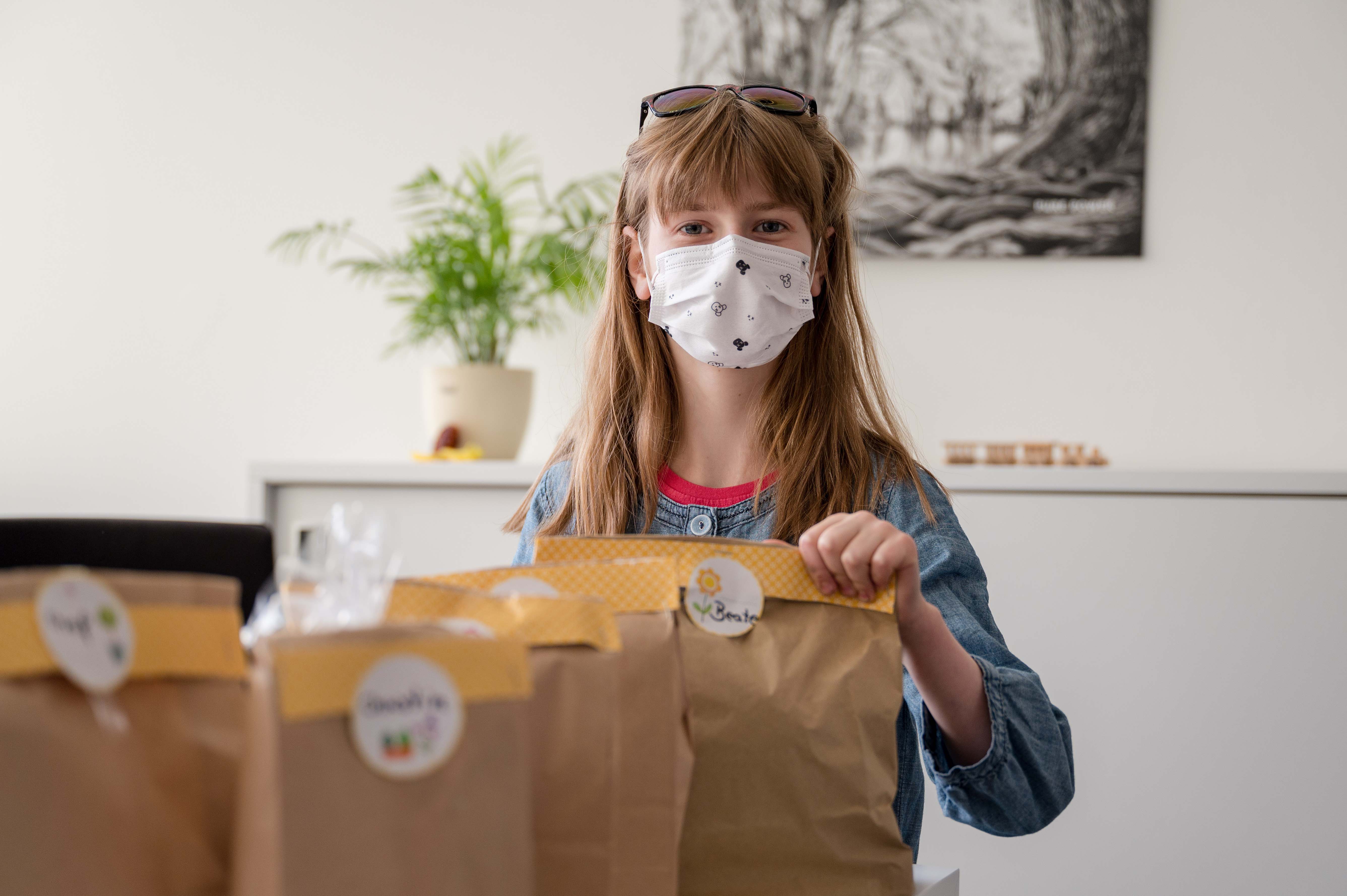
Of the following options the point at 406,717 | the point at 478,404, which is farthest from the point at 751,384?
the point at 478,404

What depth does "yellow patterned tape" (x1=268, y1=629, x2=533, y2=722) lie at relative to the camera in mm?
341

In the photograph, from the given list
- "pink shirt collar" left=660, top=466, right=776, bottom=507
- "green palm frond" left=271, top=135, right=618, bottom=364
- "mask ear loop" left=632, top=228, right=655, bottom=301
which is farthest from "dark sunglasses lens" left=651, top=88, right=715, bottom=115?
"green palm frond" left=271, top=135, right=618, bottom=364

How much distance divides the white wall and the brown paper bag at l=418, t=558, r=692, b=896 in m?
1.60

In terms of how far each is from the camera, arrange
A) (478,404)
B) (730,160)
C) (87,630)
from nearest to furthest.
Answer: (87,630) → (730,160) → (478,404)

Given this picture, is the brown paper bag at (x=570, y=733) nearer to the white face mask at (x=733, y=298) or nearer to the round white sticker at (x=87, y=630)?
the round white sticker at (x=87, y=630)

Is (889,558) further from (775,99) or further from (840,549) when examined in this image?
(775,99)

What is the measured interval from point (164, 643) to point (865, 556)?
0.33 meters

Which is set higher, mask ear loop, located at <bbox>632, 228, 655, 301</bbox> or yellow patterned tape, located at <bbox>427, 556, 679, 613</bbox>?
mask ear loop, located at <bbox>632, 228, 655, 301</bbox>

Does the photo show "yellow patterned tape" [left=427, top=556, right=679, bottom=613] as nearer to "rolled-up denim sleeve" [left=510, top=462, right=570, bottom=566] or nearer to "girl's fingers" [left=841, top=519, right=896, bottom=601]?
"girl's fingers" [left=841, top=519, right=896, bottom=601]

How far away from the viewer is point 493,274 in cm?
189

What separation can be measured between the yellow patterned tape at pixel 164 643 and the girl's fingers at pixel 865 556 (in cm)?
29

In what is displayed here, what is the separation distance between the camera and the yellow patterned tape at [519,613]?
0.45 meters

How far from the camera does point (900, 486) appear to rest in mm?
938

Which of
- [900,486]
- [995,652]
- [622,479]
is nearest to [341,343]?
[622,479]
